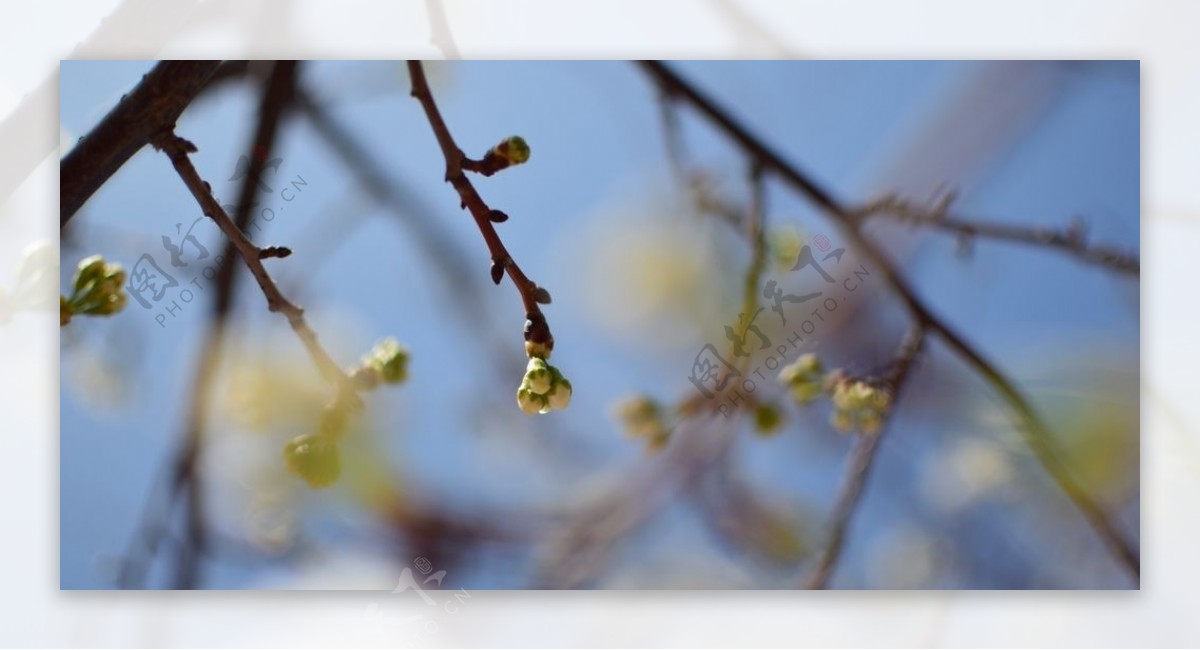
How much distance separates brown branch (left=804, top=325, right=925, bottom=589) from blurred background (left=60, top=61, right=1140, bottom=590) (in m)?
0.02

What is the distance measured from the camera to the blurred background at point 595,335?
1527mm

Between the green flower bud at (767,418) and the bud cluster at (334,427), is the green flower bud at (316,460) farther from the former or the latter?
the green flower bud at (767,418)

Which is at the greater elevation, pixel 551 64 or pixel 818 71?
pixel 551 64

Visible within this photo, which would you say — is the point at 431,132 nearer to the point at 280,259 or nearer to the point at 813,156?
the point at 280,259

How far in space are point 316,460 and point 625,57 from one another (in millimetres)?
674

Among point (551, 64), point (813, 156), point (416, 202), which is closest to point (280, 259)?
point (416, 202)

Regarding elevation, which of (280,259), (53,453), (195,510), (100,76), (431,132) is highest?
(100,76)

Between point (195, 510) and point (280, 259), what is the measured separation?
354mm

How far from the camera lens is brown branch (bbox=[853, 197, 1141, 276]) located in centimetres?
157

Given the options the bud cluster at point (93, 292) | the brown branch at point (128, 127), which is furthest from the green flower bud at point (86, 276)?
the brown branch at point (128, 127)

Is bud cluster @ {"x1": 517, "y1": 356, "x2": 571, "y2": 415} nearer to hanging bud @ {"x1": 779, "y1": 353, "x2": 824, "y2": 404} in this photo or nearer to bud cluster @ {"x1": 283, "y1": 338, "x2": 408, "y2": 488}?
bud cluster @ {"x1": 283, "y1": 338, "x2": 408, "y2": 488}

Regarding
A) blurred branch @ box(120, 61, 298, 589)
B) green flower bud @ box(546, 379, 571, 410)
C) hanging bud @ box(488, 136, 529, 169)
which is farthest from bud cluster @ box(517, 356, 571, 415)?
blurred branch @ box(120, 61, 298, 589)

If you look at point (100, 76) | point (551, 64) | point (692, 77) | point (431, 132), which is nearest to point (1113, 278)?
point (692, 77)

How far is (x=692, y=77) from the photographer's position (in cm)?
155
